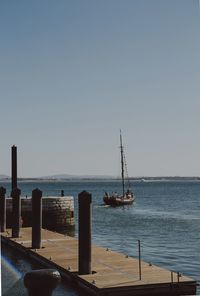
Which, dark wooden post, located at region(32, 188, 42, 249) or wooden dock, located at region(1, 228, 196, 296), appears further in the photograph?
dark wooden post, located at region(32, 188, 42, 249)

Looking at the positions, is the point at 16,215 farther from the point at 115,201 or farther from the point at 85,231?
the point at 115,201

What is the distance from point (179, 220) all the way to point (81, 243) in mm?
39493

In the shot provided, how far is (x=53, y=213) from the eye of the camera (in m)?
34.8

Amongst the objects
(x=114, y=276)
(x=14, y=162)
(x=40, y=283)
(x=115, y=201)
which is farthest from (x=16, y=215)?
(x=115, y=201)

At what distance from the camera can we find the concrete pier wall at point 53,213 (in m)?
34.2

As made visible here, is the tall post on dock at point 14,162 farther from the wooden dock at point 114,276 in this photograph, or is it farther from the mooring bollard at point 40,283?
the mooring bollard at point 40,283

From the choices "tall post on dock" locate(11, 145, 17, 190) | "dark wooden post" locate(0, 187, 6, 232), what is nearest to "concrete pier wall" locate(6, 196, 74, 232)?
"tall post on dock" locate(11, 145, 17, 190)

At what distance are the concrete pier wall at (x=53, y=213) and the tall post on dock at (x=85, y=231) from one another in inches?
809

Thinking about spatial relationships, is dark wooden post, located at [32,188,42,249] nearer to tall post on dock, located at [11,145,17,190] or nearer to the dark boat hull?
tall post on dock, located at [11,145,17,190]

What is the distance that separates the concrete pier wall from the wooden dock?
51.6 ft

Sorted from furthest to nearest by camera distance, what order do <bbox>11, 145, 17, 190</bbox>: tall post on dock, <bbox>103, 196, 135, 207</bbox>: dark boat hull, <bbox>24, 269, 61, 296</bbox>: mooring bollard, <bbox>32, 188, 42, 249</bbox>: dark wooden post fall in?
<bbox>103, 196, 135, 207</bbox>: dark boat hull < <bbox>11, 145, 17, 190</bbox>: tall post on dock < <bbox>32, 188, 42, 249</bbox>: dark wooden post < <bbox>24, 269, 61, 296</bbox>: mooring bollard

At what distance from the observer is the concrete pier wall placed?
34.2 metres

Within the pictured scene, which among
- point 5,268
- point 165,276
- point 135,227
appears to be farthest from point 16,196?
point 135,227

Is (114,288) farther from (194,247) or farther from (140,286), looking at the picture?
(194,247)
